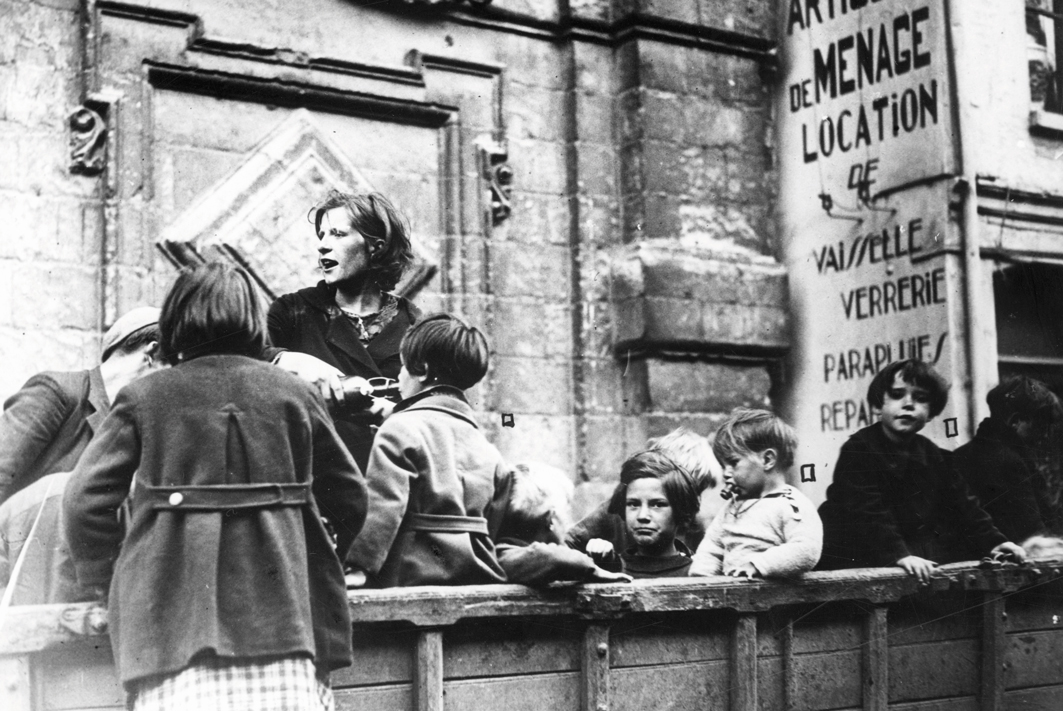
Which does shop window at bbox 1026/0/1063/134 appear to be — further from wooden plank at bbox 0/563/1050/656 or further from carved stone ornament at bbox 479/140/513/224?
wooden plank at bbox 0/563/1050/656

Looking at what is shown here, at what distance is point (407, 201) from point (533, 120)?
77cm

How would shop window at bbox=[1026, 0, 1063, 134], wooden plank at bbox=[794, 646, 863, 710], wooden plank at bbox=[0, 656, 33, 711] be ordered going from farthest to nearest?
shop window at bbox=[1026, 0, 1063, 134] → wooden plank at bbox=[794, 646, 863, 710] → wooden plank at bbox=[0, 656, 33, 711]

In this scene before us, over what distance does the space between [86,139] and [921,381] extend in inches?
134

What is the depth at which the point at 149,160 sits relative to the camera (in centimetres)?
480

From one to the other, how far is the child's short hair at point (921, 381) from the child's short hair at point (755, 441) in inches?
49.5

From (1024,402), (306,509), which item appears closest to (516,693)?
(306,509)

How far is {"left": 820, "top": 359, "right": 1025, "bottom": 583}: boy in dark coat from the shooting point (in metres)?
4.50

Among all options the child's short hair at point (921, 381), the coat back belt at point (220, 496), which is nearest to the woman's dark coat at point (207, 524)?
the coat back belt at point (220, 496)

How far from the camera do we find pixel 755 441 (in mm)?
4156

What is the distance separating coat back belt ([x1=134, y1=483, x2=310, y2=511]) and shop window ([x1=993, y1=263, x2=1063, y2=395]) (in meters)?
3.91

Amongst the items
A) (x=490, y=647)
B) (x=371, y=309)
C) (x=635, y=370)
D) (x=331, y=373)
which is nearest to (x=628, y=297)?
(x=635, y=370)

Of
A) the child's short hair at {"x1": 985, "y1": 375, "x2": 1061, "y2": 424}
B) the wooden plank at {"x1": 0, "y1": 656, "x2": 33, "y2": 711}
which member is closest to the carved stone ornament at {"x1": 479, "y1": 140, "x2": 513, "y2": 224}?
the child's short hair at {"x1": 985, "y1": 375, "x2": 1061, "y2": 424}

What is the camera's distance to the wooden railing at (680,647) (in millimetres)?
2590

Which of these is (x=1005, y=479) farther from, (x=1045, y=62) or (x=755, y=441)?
(x=1045, y=62)
